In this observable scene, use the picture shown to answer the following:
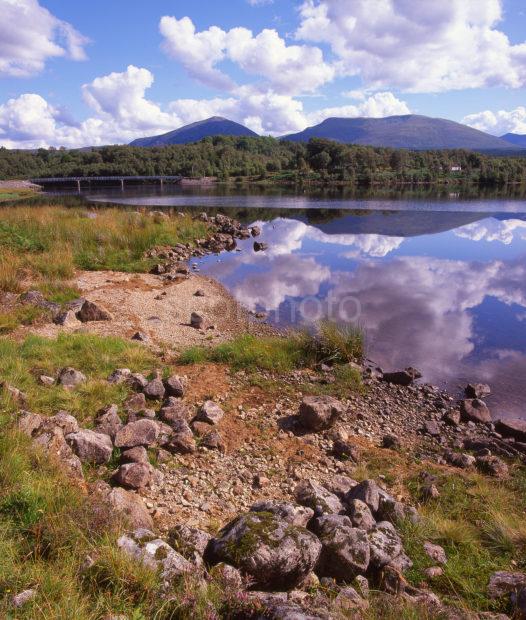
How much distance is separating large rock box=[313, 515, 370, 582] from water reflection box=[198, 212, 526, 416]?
6.63 meters

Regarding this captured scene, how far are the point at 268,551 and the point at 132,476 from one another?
2.42m

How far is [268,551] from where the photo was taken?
3.98 m

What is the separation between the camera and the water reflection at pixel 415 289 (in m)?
12.1

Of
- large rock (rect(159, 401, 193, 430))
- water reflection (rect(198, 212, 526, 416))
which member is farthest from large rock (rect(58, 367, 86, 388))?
water reflection (rect(198, 212, 526, 416))

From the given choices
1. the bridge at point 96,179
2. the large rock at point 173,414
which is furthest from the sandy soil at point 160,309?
the bridge at point 96,179

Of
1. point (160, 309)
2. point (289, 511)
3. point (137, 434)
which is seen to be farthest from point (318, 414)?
point (160, 309)

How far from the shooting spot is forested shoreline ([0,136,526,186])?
12619 centimetres

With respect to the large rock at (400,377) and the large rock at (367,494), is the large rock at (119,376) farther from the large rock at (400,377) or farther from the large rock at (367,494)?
the large rock at (400,377)

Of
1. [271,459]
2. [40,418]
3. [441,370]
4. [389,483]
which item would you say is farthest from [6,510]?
[441,370]

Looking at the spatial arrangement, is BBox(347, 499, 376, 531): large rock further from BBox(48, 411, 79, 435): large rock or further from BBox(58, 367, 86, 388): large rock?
BBox(58, 367, 86, 388): large rock

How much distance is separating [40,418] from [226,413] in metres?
3.26

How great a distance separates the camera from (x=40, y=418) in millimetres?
6062

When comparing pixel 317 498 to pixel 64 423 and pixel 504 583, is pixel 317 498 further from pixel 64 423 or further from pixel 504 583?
pixel 64 423

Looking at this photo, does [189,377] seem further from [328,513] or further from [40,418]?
[328,513]
